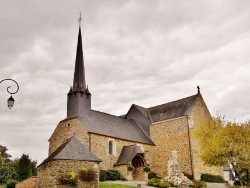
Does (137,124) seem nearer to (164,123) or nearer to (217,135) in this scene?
(164,123)

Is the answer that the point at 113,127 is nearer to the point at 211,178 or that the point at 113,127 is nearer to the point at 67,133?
the point at 67,133

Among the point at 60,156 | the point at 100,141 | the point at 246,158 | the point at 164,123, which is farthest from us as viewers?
the point at 164,123

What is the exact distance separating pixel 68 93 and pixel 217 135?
1608 cm

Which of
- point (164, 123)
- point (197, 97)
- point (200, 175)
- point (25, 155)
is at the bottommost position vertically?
point (200, 175)

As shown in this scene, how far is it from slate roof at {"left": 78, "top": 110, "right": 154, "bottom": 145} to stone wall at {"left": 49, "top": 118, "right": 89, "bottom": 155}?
668mm

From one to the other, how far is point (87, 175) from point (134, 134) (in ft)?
51.2

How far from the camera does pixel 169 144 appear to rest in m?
37.1

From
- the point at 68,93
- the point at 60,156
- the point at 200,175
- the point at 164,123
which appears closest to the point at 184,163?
the point at 200,175

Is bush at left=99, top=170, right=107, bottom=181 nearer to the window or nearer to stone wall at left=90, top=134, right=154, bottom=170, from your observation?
stone wall at left=90, top=134, right=154, bottom=170

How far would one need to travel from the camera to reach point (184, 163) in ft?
116

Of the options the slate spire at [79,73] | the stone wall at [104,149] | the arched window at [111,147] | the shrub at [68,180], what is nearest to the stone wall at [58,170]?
the shrub at [68,180]

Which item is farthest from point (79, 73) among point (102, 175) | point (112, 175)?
point (112, 175)

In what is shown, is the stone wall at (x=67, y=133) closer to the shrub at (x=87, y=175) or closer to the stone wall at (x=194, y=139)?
the shrub at (x=87, y=175)

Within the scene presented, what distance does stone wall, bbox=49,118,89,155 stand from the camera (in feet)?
104
